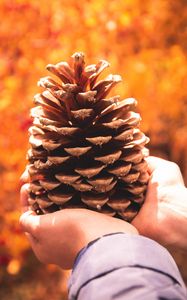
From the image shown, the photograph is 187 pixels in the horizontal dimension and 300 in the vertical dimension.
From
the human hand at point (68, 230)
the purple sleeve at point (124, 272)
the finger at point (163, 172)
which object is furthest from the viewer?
the finger at point (163, 172)

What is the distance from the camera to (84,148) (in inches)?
36.4

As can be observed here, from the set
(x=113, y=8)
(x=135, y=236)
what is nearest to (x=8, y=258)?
(x=113, y=8)

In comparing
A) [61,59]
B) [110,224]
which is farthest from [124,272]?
[61,59]

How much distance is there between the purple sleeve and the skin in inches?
3.4

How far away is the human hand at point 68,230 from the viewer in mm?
848

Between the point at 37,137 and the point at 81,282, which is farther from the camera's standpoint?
the point at 37,137

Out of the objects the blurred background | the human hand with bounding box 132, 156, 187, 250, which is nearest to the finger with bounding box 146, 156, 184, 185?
the human hand with bounding box 132, 156, 187, 250

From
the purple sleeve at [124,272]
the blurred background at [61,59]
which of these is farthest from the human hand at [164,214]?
the blurred background at [61,59]

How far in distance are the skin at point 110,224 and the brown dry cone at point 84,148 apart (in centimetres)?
4

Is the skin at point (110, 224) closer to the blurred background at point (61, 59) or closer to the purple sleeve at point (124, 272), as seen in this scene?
the purple sleeve at point (124, 272)

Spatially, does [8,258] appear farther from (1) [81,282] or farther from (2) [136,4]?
(1) [81,282]

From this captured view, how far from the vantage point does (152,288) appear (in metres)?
0.65

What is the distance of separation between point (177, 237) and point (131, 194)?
0.45 feet

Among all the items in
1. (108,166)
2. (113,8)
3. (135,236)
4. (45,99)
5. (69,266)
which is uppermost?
(113,8)
